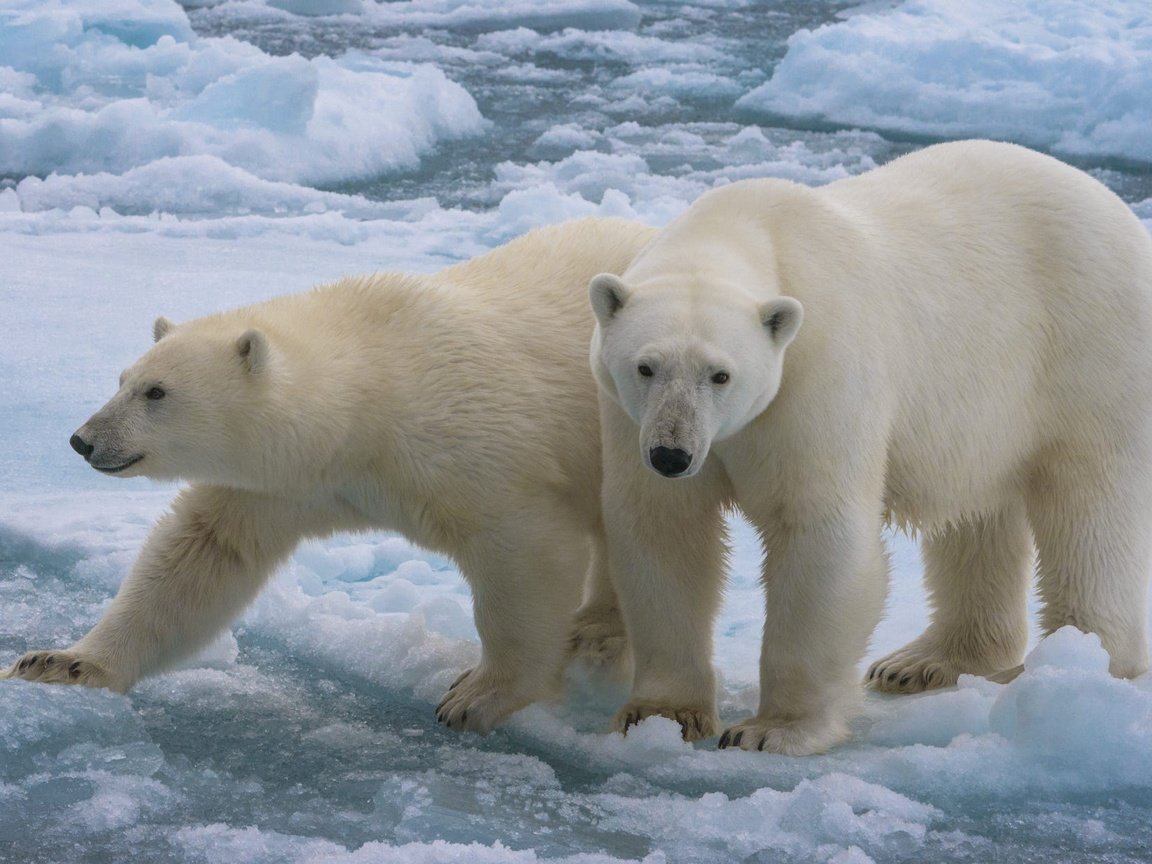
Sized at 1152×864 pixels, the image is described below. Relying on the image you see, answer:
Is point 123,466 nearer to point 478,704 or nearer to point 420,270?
point 478,704

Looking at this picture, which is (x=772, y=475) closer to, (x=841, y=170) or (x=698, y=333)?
(x=698, y=333)

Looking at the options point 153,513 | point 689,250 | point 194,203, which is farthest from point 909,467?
point 194,203

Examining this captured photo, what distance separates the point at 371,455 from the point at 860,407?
4.30 feet

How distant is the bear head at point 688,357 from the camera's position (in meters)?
3.20

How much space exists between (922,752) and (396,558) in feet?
8.53

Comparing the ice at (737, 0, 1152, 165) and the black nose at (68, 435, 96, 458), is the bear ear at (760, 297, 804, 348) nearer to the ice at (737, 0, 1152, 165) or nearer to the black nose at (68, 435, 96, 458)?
the black nose at (68, 435, 96, 458)

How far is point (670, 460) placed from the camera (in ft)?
10.4

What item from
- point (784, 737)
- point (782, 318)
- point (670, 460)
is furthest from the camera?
point (784, 737)

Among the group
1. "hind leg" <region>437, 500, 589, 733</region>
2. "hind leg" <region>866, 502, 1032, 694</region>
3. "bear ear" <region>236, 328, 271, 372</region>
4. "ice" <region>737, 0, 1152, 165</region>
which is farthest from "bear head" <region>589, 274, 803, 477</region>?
"ice" <region>737, 0, 1152, 165</region>

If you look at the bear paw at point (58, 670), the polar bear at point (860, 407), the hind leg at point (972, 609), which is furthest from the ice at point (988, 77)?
the bear paw at point (58, 670)

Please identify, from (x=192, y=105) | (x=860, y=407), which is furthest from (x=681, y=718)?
(x=192, y=105)

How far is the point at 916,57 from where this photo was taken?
14633 mm

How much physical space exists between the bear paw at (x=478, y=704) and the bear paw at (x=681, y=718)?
1.02ft

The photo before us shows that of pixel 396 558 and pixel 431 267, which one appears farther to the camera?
pixel 431 267
